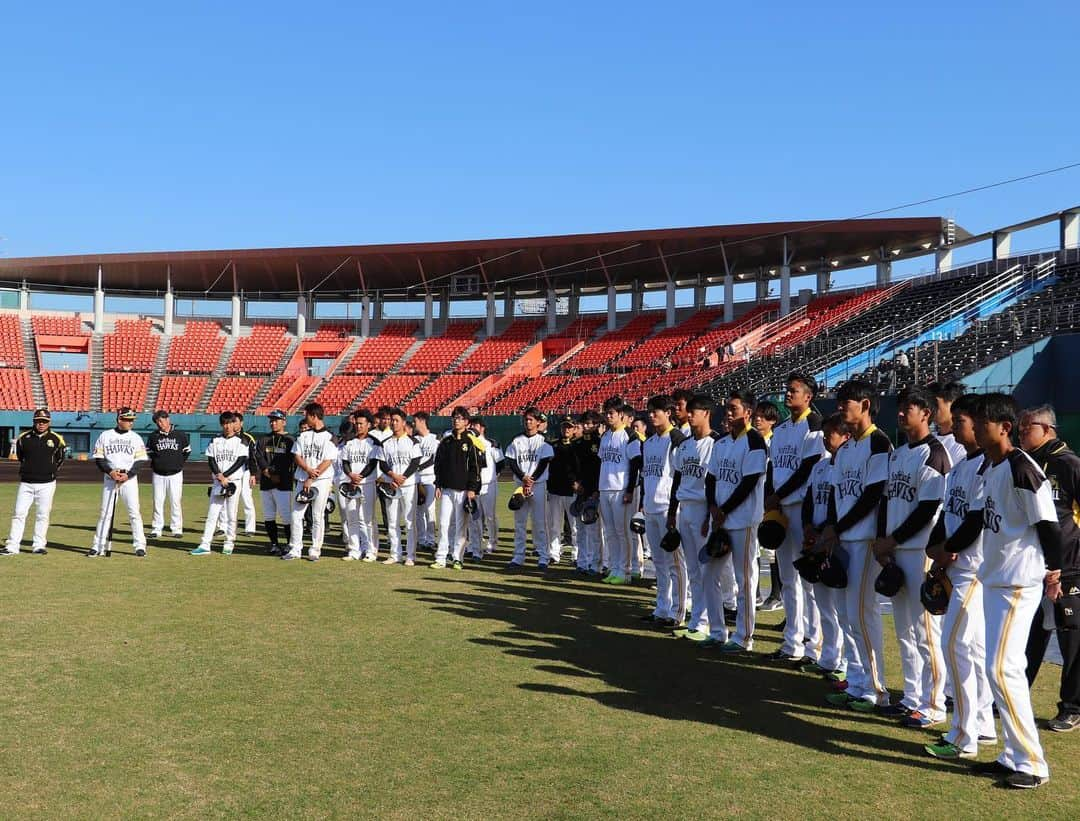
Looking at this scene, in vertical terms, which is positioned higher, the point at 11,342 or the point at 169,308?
the point at 169,308

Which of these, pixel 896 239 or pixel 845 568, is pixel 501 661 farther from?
pixel 896 239

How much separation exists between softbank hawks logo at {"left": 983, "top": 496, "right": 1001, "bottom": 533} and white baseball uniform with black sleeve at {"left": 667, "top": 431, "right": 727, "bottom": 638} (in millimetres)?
3427

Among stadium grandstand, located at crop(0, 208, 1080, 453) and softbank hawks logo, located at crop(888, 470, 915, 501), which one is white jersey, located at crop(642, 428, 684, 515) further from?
stadium grandstand, located at crop(0, 208, 1080, 453)

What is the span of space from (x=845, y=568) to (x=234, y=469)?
10.5 m

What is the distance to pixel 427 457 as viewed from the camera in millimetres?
14250

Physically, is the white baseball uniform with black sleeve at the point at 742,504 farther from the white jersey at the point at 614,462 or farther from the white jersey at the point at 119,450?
the white jersey at the point at 119,450

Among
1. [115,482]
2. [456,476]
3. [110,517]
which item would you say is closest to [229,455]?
[115,482]

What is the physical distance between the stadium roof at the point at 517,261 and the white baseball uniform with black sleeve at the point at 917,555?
36173mm

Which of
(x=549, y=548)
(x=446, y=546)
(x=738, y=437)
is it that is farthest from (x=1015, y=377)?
(x=738, y=437)

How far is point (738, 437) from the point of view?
834 cm

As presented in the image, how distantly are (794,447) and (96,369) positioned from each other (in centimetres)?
5204

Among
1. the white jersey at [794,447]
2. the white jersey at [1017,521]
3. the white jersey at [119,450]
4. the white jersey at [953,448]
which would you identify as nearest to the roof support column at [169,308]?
the white jersey at [119,450]

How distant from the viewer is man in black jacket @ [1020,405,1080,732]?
5.91 metres

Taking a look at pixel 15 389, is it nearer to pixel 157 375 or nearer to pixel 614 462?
pixel 157 375
